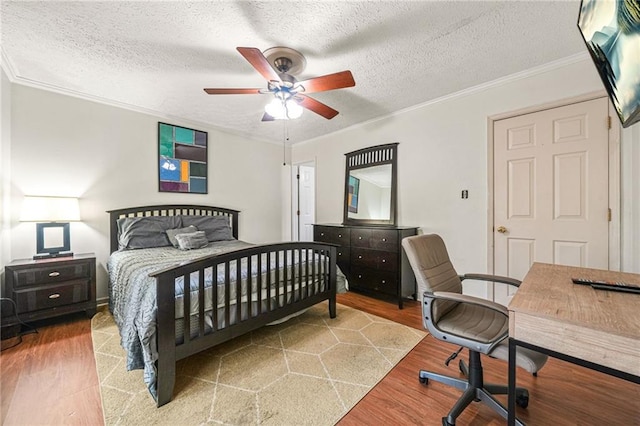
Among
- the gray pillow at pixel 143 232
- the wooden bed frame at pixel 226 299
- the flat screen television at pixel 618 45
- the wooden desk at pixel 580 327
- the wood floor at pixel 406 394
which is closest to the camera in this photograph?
the wooden desk at pixel 580 327

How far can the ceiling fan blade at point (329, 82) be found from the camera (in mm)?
1957

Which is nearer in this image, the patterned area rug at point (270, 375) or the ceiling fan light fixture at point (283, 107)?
the patterned area rug at point (270, 375)

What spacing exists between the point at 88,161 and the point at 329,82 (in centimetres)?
310

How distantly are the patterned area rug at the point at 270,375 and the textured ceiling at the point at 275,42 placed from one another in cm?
254

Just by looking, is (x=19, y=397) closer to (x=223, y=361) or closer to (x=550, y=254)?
(x=223, y=361)

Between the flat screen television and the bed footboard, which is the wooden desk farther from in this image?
the bed footboard

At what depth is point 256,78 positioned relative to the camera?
2.67m

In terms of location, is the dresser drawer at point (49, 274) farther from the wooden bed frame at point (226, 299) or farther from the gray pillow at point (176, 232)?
the gray pillow at point (176, 232)

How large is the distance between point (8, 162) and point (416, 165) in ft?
14.8

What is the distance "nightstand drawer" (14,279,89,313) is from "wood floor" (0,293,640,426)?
1.47 ft

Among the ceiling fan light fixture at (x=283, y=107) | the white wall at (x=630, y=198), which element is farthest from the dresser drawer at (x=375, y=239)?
the white wall at (x=630, y=198)

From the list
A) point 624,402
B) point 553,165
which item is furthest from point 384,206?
point 624,402

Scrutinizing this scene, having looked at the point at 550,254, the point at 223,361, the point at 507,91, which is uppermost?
the point at 507,91

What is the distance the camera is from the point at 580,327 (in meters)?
0.86
